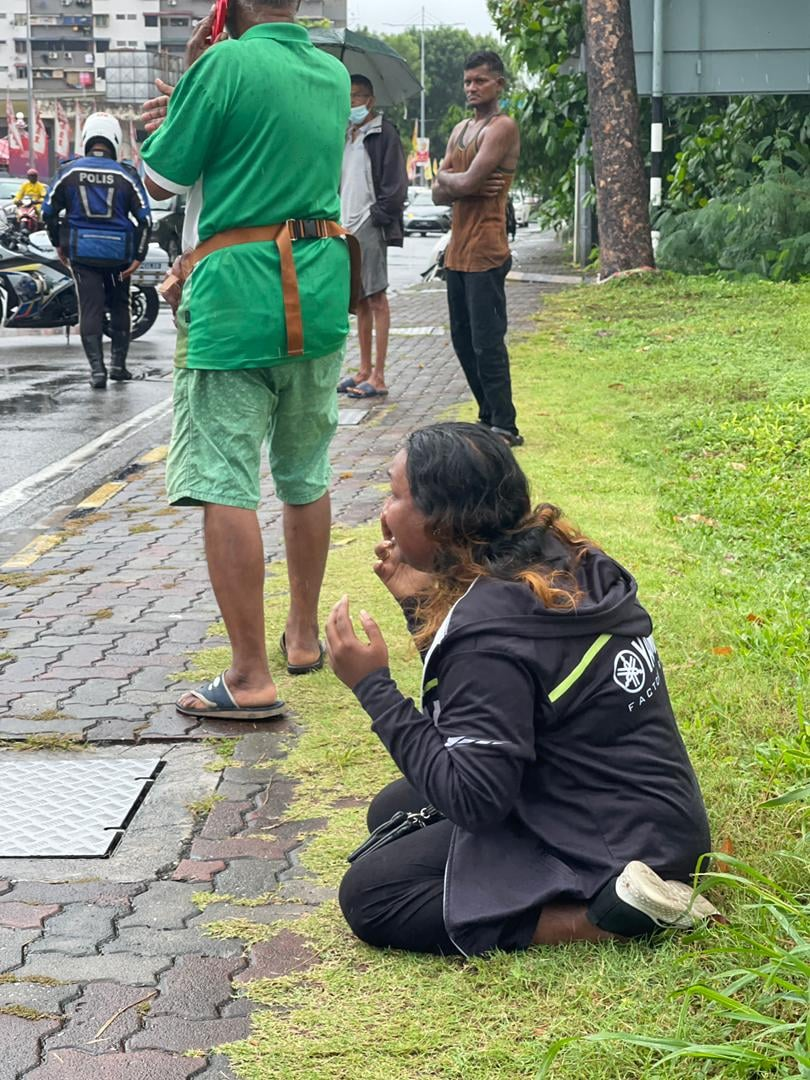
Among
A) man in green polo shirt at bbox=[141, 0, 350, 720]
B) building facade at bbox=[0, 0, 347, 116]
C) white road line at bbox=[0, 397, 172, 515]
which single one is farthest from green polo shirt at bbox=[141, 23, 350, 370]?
building facade at bbox=[0, 0, 347, 116]

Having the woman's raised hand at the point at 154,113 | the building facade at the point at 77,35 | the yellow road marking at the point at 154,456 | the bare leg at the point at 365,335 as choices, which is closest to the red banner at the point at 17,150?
the building facade at the point at 77,35

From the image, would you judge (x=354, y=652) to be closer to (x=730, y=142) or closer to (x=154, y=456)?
(x=154, y=456)

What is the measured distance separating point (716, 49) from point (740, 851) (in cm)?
1693

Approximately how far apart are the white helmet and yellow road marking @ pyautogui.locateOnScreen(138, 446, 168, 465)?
316cm

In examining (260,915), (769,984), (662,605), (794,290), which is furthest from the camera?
(794,290)

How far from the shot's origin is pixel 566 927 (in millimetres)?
2994

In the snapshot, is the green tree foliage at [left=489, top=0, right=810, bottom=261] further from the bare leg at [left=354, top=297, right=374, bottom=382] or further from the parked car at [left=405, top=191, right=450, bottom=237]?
the parked car at [left=405, top=191, right=450, bottom=237]

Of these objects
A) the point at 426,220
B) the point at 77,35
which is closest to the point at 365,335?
the point at 426,220

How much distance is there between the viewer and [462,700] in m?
Result: 2.92

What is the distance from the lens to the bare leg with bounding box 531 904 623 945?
298cm

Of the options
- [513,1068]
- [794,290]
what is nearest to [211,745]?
[513,1068]

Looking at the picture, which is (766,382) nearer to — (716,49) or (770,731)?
(770,731)

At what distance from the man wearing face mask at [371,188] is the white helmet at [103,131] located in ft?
7.02

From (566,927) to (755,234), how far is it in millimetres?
15707
